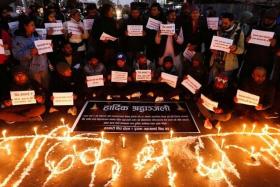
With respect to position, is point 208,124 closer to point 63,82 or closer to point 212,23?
point 212,23

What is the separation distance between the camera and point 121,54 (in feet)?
21.3

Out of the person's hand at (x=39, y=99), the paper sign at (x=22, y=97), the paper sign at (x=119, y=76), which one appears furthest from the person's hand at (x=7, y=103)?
the paper sign at (x=119, y=76)

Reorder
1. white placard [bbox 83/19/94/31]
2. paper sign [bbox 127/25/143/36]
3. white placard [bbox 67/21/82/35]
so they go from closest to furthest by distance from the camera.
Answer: paper sign [bbox 127/25/143/36]
white placard [bbox 67/21/82/35]
white placard [bbox 83/19/94/31]

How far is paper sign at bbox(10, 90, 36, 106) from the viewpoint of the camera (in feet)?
16.8

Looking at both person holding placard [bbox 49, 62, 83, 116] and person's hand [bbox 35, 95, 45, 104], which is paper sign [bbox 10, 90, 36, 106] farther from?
person holding placard [bbox 49, 62, 83, 116]

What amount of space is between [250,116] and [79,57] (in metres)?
4.07

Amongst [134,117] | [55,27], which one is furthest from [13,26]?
[134,117]

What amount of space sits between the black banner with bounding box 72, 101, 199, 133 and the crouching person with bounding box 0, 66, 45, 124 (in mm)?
823

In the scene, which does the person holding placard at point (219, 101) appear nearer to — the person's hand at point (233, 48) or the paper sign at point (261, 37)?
the person's hand at point (233, 48)

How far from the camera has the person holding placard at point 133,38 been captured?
258 inches

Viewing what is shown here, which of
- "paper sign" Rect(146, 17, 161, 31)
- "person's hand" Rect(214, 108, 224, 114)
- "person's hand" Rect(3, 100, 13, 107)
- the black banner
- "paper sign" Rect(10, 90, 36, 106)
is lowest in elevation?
the black banner

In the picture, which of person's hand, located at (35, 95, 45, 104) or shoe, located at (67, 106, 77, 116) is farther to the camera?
shoe, located at (67, 106, 77, 116)

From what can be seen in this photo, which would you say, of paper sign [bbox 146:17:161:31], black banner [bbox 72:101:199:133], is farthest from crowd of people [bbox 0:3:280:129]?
black banner [bbox 72:101:199:133]

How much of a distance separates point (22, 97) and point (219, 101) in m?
3.66
